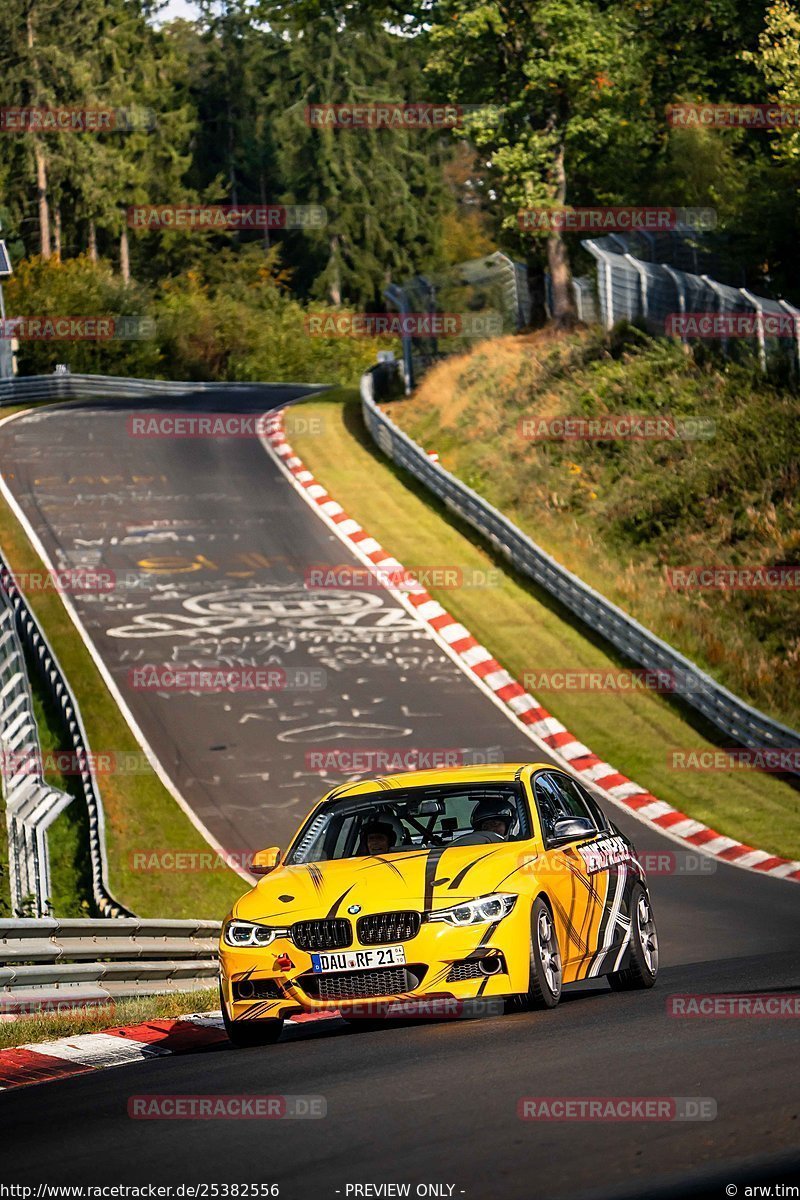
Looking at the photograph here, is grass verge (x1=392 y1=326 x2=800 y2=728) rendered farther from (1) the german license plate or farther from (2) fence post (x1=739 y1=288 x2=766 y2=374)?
(1) the german license plate

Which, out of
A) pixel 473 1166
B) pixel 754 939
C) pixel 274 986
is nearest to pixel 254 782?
pixel 754 939

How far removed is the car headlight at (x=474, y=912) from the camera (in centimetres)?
909

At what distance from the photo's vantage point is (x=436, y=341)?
1815 inches

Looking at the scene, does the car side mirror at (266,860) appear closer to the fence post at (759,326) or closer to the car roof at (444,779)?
the car roof at (444,779)

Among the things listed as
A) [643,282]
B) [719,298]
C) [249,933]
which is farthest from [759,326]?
[249,933]

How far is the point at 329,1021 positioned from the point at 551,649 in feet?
55.8

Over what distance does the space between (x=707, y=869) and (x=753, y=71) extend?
32.4m

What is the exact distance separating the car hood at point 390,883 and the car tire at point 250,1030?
1.84 ft

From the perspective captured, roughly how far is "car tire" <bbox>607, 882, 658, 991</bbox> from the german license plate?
7.57 ft

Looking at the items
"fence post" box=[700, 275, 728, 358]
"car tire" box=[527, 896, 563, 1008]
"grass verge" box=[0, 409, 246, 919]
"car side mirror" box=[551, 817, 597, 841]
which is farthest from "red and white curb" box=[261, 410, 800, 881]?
"car tire" box=[527, 896, 563, 1008]

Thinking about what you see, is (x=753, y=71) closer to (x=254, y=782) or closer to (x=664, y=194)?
(x=664, y=194)

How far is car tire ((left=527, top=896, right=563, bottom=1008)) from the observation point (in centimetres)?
925

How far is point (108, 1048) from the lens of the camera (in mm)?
9602

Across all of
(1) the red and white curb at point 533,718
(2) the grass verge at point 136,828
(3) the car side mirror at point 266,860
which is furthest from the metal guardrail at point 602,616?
(3) the car side mirror at point 266,860
